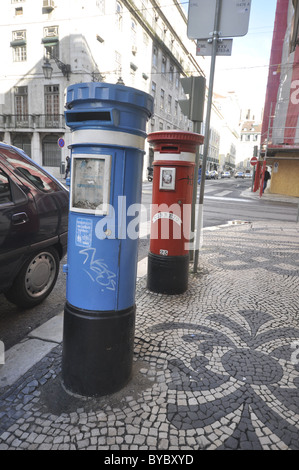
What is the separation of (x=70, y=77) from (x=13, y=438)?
2838 centimetres

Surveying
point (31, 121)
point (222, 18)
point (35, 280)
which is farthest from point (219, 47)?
point (31, 121)

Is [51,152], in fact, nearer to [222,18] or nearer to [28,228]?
[222,18]

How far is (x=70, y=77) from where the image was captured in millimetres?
26219

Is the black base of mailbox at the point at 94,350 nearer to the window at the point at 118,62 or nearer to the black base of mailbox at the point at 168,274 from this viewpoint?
the black base of mailbox at the point at 168,274

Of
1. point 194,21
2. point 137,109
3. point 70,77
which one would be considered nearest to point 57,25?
point 70,77

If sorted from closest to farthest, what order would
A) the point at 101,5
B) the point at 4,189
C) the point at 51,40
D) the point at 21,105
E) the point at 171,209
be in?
1. the point at 4,189
2. the point at 171,209
3. the point at 51,40
4. the point at 101,5
5. the point at 21,105

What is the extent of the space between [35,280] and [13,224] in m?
0.77

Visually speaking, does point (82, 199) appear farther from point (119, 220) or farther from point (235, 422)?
point (235, 422)

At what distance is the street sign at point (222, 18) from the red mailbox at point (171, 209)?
158 centimetres

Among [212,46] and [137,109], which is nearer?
[137,109]

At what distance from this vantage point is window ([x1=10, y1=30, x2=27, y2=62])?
27.3 meters

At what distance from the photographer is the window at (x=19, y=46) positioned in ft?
89.7

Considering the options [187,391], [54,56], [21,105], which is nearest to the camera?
[187,391]

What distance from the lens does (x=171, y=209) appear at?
4.10 meters
